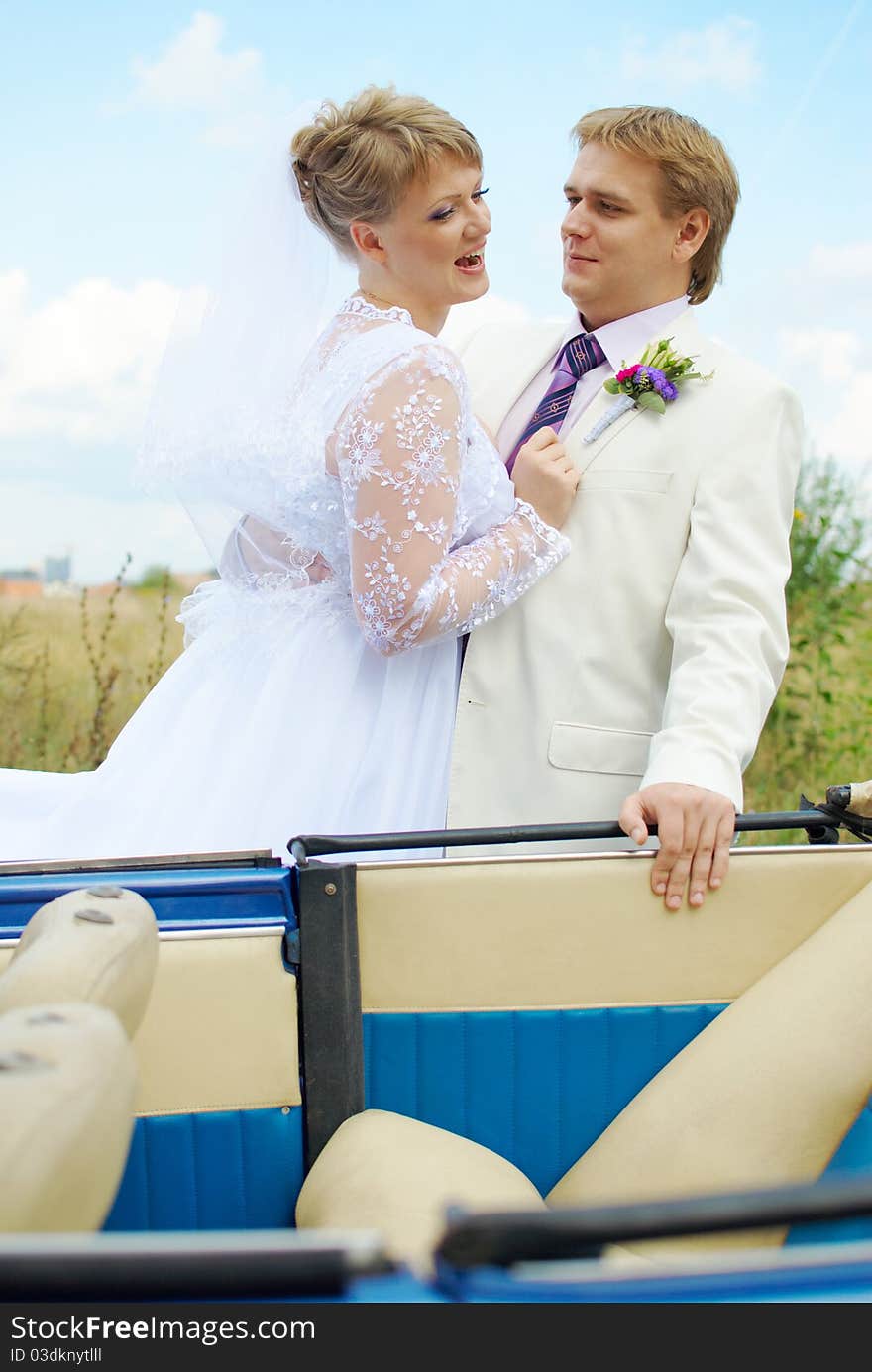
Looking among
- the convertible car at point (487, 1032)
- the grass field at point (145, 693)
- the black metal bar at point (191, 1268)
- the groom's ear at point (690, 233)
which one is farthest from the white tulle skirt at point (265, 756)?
the grass field at point (145, 693)

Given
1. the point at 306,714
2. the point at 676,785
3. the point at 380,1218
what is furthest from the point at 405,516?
the point at 380,1218

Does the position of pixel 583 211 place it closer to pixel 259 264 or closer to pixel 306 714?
pixel 259 264

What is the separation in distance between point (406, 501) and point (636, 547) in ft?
1.45

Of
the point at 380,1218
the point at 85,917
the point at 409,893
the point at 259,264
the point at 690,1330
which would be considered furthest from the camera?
the point at 259,264

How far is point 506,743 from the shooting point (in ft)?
6.95

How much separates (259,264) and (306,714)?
76cm

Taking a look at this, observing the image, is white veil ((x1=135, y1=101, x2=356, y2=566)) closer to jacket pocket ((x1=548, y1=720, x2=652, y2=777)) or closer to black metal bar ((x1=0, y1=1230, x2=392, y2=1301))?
jacket pocket ((x1=548, y1=720, x2=652, y2=777))

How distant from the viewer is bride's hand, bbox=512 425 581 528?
2.11 meters

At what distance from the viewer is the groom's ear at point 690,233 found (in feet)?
7.23

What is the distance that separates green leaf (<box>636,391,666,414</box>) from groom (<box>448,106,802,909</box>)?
22mm

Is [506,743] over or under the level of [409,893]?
over

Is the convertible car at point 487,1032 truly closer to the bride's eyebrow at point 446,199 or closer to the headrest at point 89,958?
the headrest at point 89,958

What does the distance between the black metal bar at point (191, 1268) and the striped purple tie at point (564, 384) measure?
1.71m

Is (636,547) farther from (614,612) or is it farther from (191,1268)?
(191,1268)
